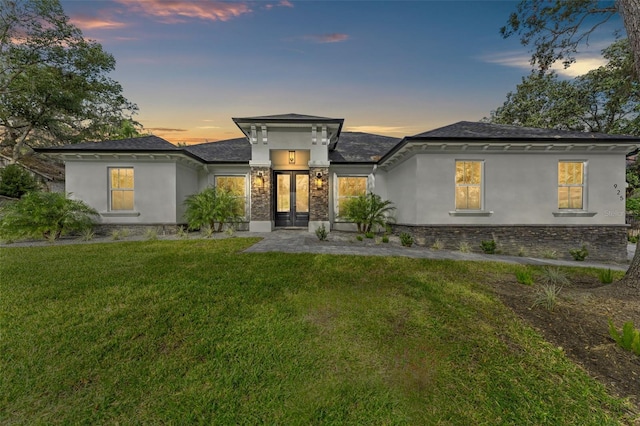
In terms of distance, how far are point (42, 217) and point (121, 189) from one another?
268cm

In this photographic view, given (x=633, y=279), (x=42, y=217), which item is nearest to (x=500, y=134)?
(x=633, y=279)

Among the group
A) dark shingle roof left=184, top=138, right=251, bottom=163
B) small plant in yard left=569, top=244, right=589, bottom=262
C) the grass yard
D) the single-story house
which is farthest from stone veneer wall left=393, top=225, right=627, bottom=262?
dark shingle roof left=184, top=138, right=251, bottom=163

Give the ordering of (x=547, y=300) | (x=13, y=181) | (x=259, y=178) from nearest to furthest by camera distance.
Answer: (x=547, y=300)
(x=259, y=178)
(x=13, y=181)

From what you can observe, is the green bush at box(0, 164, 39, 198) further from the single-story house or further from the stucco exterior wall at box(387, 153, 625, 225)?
the stucco exterior wall at box(387, 153, 625, 225)

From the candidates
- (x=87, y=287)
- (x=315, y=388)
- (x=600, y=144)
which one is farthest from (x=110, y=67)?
(x=600, y=144)

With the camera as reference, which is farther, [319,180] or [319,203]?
[319,203]

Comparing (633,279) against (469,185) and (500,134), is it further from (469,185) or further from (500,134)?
(500,134)

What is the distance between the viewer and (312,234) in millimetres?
11281

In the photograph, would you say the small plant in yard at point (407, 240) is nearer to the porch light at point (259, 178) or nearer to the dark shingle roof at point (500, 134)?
the dark shingle roof at point (500, 134)

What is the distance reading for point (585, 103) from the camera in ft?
68.1

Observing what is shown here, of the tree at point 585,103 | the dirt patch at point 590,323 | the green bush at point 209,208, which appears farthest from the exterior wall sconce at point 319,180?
the tree at point 585,103

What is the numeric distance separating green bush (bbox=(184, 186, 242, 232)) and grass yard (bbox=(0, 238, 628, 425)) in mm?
6114

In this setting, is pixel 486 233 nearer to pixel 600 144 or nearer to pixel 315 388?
pixel 600 144

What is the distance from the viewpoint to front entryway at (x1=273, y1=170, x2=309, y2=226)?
12977 mm
